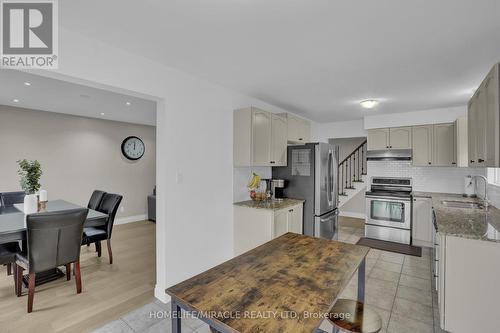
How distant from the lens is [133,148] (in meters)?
5.98

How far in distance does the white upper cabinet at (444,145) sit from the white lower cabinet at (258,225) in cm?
283

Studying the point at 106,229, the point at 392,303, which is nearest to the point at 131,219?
the point at 106,229

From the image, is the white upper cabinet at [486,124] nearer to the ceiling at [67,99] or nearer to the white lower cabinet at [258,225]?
the white lower cabinet at [258,225]

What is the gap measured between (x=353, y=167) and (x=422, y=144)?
216cm

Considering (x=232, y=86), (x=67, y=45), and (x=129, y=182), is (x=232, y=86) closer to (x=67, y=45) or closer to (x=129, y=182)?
(x=67, y=45)

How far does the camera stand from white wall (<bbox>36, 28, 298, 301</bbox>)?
200 cm

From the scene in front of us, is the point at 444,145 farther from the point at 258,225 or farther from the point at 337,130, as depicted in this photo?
the point at 258,225

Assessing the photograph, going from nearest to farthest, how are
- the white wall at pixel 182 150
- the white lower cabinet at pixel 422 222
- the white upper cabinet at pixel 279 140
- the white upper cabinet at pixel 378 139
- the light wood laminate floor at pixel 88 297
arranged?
the white wall at pixel 182 150
the light wood laminate floor at pixel 88 297
the white upper cabinet at pixel 279 140
the white lower cabinet at pixel 422 222
the white upper cabinet at pixel 378 139

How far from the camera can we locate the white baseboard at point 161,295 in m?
2.48

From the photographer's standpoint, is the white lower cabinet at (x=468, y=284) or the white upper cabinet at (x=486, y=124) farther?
the white lower cabinet at (x=468, y=284)

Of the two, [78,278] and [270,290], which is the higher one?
[270,290]

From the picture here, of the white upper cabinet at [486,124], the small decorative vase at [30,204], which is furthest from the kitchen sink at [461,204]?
the small decorative vase at [30,204]

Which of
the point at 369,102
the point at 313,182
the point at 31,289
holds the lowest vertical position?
the point at 31,289

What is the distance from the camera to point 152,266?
3338 millimetres
